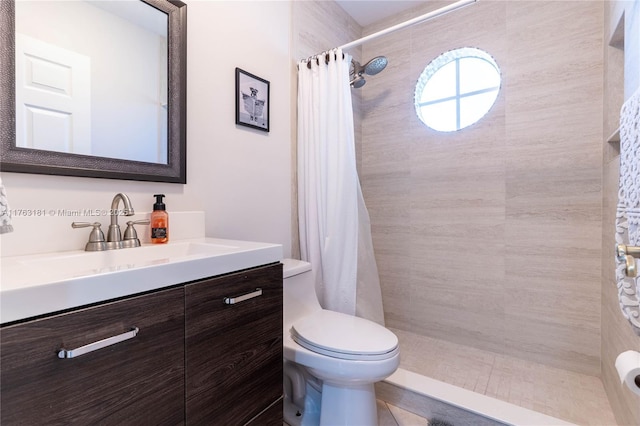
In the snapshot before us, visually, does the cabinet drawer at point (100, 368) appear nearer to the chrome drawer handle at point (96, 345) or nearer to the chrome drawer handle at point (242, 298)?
the chrome drawer handle at point (96, 345)

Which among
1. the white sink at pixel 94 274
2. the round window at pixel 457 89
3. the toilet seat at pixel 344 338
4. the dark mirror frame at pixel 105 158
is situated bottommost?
the toilet seat at pixel 344 338

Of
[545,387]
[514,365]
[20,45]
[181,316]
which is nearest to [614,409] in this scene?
[545,387]

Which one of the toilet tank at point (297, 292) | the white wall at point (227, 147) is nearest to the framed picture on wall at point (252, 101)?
the white wall at point (227, 147)

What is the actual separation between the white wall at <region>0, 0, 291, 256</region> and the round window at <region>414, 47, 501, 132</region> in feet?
3.57

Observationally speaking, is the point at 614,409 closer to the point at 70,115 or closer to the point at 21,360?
the point at 21,360

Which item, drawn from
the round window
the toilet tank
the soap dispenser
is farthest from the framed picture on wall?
the round window

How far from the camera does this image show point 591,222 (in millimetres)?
1644

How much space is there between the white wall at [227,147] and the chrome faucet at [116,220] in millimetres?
49

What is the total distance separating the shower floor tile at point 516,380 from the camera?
1.40m

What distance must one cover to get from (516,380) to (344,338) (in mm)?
1148

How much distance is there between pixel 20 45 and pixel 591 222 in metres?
2.59

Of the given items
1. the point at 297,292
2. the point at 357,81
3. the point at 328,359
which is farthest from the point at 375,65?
the point at 328,359

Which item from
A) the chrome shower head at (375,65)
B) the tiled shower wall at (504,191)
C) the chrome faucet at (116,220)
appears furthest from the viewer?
the chrome shower head at (375,65)

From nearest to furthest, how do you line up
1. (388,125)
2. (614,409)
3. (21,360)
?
(21,360), (614,409), (388,125)
